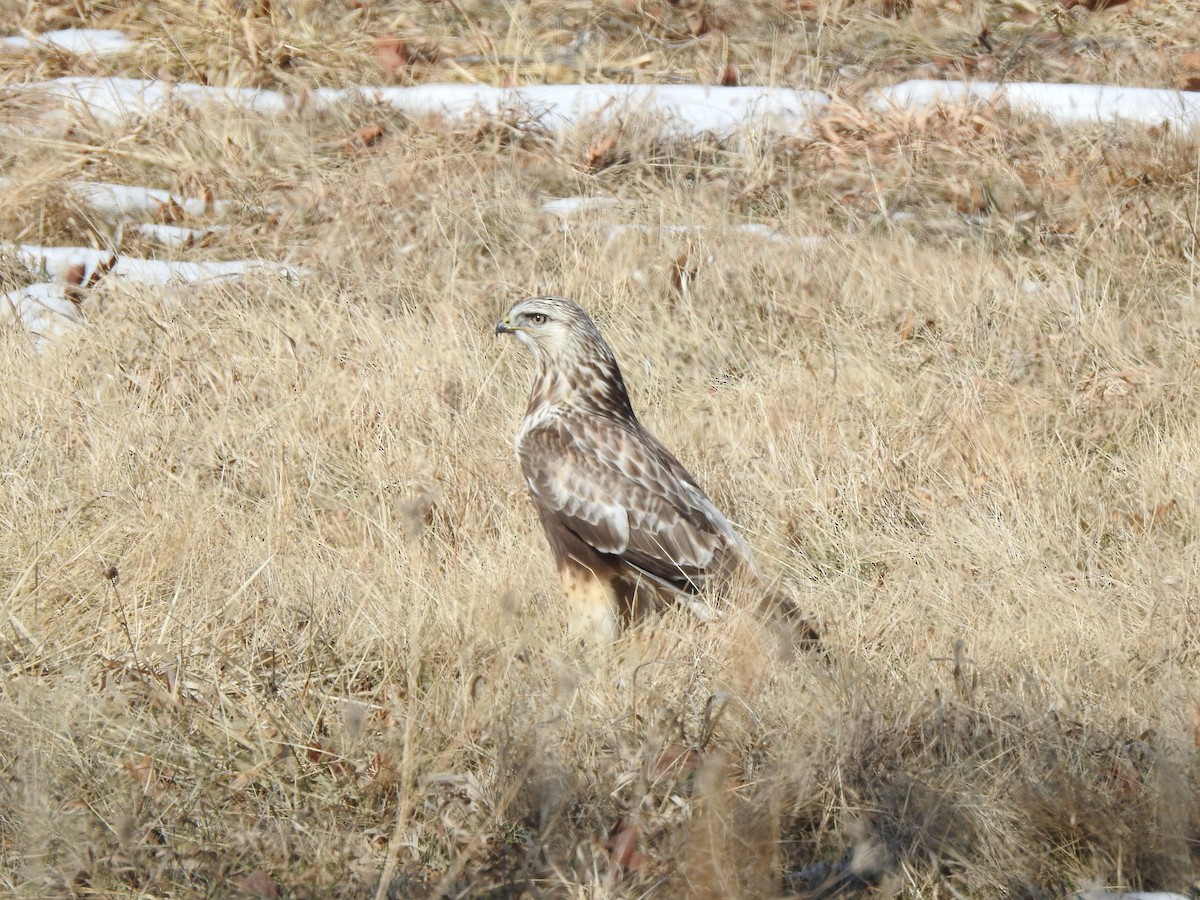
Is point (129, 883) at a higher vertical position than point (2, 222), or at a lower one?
higher

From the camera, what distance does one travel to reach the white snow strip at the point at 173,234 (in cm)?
828

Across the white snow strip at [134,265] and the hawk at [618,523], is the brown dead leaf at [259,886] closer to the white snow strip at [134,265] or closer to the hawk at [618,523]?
the hawk at [618,523]

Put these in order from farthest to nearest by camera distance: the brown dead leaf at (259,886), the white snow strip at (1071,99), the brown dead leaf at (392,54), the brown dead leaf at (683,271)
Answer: the brown dead leaf at (392,54), the white snow strip at (1071,99), the brown dead leaf at (683,271), the brown dead leaf at (259,886)

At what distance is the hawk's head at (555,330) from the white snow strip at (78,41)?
20.1 ft

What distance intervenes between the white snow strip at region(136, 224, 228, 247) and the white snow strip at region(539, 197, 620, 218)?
2.04m

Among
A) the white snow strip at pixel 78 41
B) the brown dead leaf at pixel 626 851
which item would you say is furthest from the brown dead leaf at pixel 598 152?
the brown dead leaf at pixel 626 851

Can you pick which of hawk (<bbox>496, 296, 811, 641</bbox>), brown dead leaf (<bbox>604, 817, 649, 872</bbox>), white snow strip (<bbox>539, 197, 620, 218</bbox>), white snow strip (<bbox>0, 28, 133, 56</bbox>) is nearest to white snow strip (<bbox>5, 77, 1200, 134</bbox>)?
white snow strip (<bbox>0, 28, 133, 56</bbox>)

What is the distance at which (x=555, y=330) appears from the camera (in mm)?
5336

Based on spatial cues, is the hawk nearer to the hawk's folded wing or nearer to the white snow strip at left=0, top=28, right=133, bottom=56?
the hawk's folded wing

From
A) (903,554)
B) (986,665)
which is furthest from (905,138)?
(986,665)

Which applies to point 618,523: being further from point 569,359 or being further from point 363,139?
point 363,139

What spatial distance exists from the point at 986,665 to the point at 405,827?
178cm

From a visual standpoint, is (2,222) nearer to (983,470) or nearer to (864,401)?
(864,401)

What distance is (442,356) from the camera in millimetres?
6691
